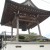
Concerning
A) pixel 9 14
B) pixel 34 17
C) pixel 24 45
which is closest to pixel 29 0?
pixel 34 17

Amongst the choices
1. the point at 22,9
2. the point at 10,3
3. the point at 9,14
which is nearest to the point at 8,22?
the point at 9,14

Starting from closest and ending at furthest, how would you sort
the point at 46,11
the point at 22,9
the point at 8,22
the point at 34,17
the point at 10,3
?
the point at 10,3 → the point at 22,9 → the point at 46,11 → the point at 34,17 → the point at 8,22

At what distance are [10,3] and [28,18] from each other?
135 inches

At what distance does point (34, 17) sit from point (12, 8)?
3108mm

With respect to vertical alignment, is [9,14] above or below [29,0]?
below

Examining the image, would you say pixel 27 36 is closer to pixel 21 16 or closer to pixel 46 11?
pixel 21 16

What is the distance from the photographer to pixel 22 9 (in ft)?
42.2

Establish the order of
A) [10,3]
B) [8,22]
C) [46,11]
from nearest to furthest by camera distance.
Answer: [10,3] < [46,11] < [8,22]

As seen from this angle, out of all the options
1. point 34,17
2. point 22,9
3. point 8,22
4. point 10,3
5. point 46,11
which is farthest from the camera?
point 8,22

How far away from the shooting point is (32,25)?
17.2m

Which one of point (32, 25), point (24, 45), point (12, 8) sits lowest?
point (24, 45)

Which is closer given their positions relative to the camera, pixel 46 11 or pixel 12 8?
pixel 12 8

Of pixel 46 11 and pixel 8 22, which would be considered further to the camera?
pixel 8 22

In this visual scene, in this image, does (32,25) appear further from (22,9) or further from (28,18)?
(22,9)
